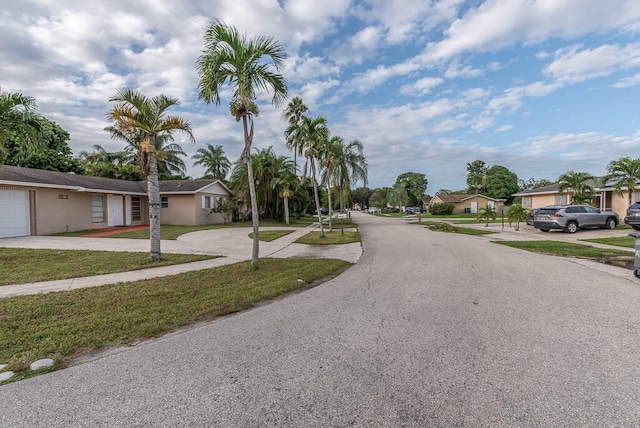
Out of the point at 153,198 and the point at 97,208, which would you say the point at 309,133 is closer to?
the point at 153,198

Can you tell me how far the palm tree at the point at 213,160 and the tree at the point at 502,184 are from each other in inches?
2087

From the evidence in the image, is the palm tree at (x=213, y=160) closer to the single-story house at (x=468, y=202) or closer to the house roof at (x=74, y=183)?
the house roof at (x=74, y=183)

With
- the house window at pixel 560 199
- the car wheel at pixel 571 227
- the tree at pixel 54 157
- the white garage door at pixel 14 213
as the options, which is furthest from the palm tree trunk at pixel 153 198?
the house window at pixel 560 199

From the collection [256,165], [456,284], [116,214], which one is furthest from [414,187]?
[456,284]

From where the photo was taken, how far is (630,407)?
8.50 ft

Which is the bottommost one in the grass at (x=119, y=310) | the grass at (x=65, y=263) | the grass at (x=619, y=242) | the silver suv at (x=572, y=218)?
the grass at (x=619, y=242)

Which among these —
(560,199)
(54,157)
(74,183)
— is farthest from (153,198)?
(560,199)

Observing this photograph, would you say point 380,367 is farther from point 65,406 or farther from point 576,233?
point 576,233

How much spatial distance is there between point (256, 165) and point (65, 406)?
27.7 m

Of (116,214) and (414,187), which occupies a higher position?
(414,187)

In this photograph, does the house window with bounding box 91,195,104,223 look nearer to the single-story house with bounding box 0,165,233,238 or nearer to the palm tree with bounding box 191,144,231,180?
the single-story house with bounding box 0,165,233,238

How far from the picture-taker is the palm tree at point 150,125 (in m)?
9.34

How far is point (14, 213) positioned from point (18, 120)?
933 cm

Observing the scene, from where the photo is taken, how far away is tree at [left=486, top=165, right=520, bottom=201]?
215 ft
